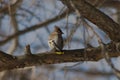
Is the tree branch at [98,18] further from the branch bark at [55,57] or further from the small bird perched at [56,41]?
the small bird perched at [56,41]

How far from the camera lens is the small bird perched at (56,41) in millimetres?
3730

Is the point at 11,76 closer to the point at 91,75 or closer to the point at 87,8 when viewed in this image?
the point at 91,75

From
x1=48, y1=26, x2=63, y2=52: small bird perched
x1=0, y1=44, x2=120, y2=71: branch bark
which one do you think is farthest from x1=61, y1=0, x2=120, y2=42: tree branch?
x1=48, y1=26, x2=63, y2=52: small bird perched

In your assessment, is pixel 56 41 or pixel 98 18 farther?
pixel 56 41

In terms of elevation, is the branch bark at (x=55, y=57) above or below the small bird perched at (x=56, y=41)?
below

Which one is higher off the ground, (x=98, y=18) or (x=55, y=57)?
(x=98, y=18)

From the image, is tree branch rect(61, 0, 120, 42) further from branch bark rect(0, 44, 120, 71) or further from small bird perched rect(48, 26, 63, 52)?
small bird perched rect(48, 26, 63, 52)

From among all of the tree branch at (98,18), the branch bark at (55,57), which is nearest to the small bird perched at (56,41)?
the branch bark at (55,57)

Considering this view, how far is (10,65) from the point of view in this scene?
378 centimetres

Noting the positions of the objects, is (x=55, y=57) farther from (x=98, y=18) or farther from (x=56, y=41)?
(x=98, y=18)

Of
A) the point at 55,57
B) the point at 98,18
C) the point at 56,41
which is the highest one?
the point at 98,18

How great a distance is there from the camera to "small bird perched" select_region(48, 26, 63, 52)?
12.2 feet

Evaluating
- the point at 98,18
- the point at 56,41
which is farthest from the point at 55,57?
the point at 98,18

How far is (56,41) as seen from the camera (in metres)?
3.80
